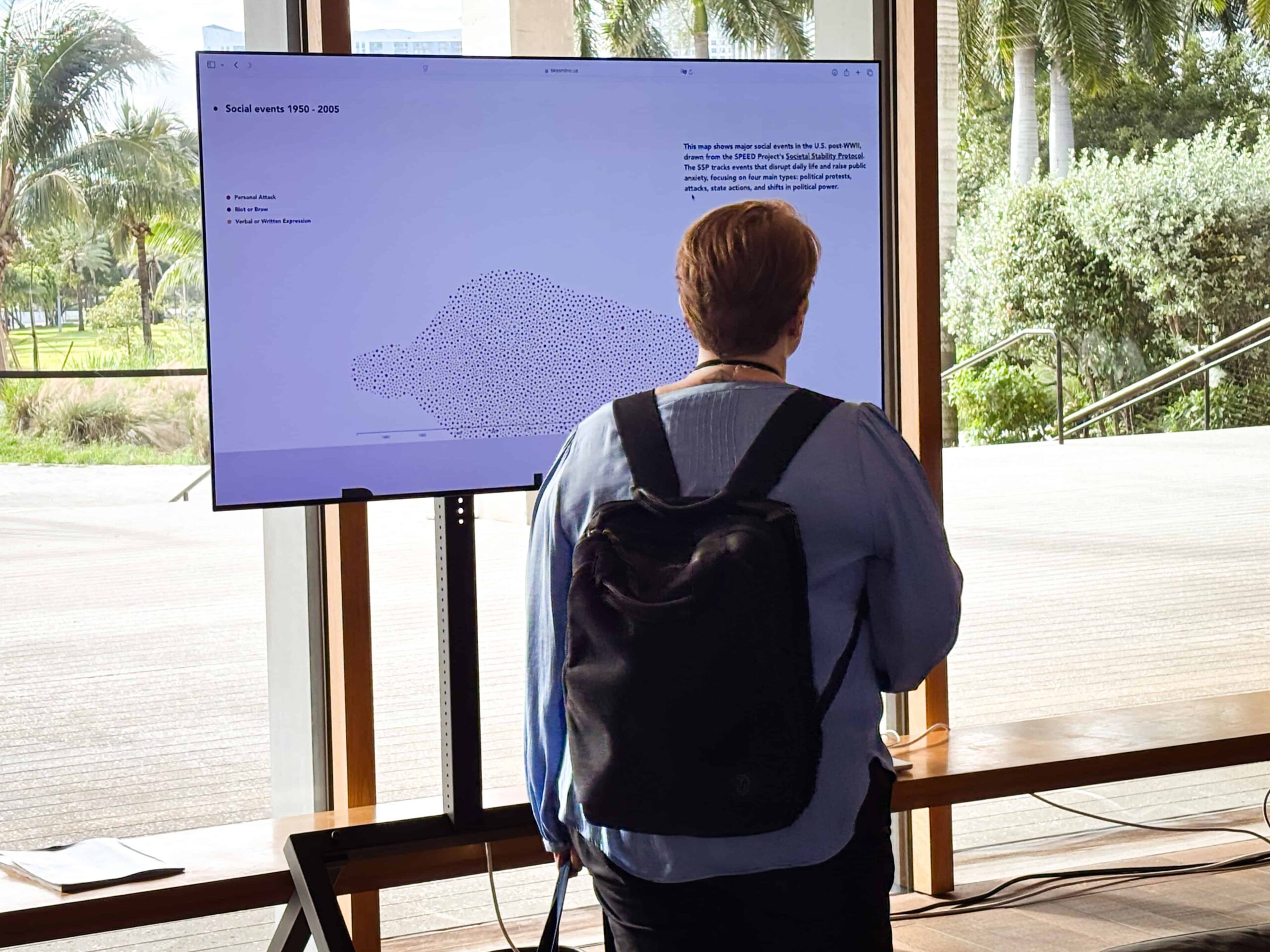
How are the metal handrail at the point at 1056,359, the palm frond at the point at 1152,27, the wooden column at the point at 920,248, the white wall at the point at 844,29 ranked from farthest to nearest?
the palm frond at the point at 1152,27
the metal handrail at the point at 1056,359
the white wall at the point at 844,29
the wooden column at the point at 920,248

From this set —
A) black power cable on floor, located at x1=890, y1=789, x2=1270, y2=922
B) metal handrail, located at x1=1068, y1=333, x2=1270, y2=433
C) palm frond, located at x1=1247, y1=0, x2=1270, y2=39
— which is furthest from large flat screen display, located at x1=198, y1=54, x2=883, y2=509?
palm frond, located at x1=1247, y1=0, x2=1270, y2=39

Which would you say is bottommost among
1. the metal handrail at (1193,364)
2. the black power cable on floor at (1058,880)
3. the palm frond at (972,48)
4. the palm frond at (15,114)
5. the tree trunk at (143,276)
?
the black power cable on floor at (1058,880)

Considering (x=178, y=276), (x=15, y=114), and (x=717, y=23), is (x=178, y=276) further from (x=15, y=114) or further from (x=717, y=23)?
(x=717, y=23)

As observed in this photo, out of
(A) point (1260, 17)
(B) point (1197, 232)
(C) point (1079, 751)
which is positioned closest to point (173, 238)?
(C) point (1079, 751)

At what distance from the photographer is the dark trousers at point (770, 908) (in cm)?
152

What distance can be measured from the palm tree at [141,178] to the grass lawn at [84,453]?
207 millimetres

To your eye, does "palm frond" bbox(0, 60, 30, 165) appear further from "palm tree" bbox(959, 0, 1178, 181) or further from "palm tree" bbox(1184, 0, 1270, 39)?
"palm tree" bbox(1184, 0, 1270, 39)

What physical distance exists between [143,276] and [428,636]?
4.83 feet

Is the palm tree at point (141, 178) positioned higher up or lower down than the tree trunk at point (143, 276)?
higher up

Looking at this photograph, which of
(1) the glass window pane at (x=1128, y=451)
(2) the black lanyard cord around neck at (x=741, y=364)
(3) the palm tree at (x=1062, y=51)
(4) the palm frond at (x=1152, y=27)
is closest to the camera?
(2) the black lanyard cord around neck at (x=741, y=364)

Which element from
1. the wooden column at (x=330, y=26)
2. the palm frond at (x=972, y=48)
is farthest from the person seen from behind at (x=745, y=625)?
the palm frond at (x=972, y=48)

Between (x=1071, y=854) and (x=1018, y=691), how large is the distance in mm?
691

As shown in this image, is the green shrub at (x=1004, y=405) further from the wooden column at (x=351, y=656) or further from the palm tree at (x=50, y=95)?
the palm tree at (x=50, y=95)

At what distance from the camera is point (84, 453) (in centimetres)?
267
